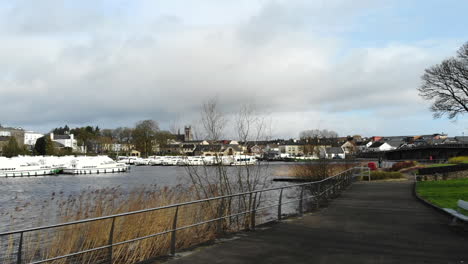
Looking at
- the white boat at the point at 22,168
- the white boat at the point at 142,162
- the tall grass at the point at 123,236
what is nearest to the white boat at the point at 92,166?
the white boat at the point at 22,168

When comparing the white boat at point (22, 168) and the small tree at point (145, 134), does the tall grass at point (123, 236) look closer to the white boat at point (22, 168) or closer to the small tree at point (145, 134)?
the white boat at point (22, 168)

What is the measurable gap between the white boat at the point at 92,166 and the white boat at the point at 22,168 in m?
3.26

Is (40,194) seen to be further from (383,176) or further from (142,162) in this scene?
(142,162)

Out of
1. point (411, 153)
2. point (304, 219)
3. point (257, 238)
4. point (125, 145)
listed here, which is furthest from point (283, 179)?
point (125, 145)

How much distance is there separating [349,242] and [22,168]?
72043mm

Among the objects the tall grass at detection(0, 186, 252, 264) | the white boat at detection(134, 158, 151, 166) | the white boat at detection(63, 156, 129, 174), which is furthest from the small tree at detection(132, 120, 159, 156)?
the tall grass at detection(0, 186, 252, 264)

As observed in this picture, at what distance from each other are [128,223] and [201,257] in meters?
4.10

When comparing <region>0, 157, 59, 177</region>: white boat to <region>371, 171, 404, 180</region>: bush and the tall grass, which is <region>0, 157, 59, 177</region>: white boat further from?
the tall grass

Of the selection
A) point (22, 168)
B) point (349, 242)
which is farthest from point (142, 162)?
point (349, 242)

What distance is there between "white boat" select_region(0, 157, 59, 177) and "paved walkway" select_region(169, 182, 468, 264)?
6707 cm

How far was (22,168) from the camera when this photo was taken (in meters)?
73.1

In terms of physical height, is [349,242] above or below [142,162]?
below

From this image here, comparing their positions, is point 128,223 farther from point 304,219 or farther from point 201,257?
point 304,219

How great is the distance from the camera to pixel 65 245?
11.5m
